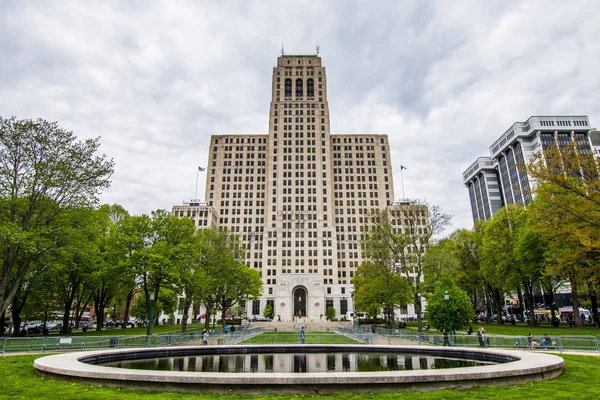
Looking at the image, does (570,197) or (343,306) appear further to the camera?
(343,306)

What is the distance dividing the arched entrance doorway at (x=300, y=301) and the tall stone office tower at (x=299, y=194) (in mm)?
270

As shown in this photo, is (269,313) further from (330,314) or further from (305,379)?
(305,379)

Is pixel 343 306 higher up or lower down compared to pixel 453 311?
higher up

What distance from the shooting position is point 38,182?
102ft

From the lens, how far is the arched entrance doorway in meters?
99.2

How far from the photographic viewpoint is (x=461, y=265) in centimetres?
6228

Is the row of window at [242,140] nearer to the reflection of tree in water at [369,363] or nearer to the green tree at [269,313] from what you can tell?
the green tree at [269,313]

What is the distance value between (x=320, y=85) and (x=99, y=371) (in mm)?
121391

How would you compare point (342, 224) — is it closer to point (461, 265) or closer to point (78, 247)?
point (461, 265)

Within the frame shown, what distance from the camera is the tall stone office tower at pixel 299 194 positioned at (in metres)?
105

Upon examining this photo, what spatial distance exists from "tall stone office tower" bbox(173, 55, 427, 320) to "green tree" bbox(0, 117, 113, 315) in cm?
7001

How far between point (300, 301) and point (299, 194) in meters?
32.2

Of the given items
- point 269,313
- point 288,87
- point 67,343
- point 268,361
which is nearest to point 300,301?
point 269,313

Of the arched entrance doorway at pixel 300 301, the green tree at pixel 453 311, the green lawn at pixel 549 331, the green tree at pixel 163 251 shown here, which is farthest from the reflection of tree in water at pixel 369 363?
the arched entrance doorway at pixel 300 301
